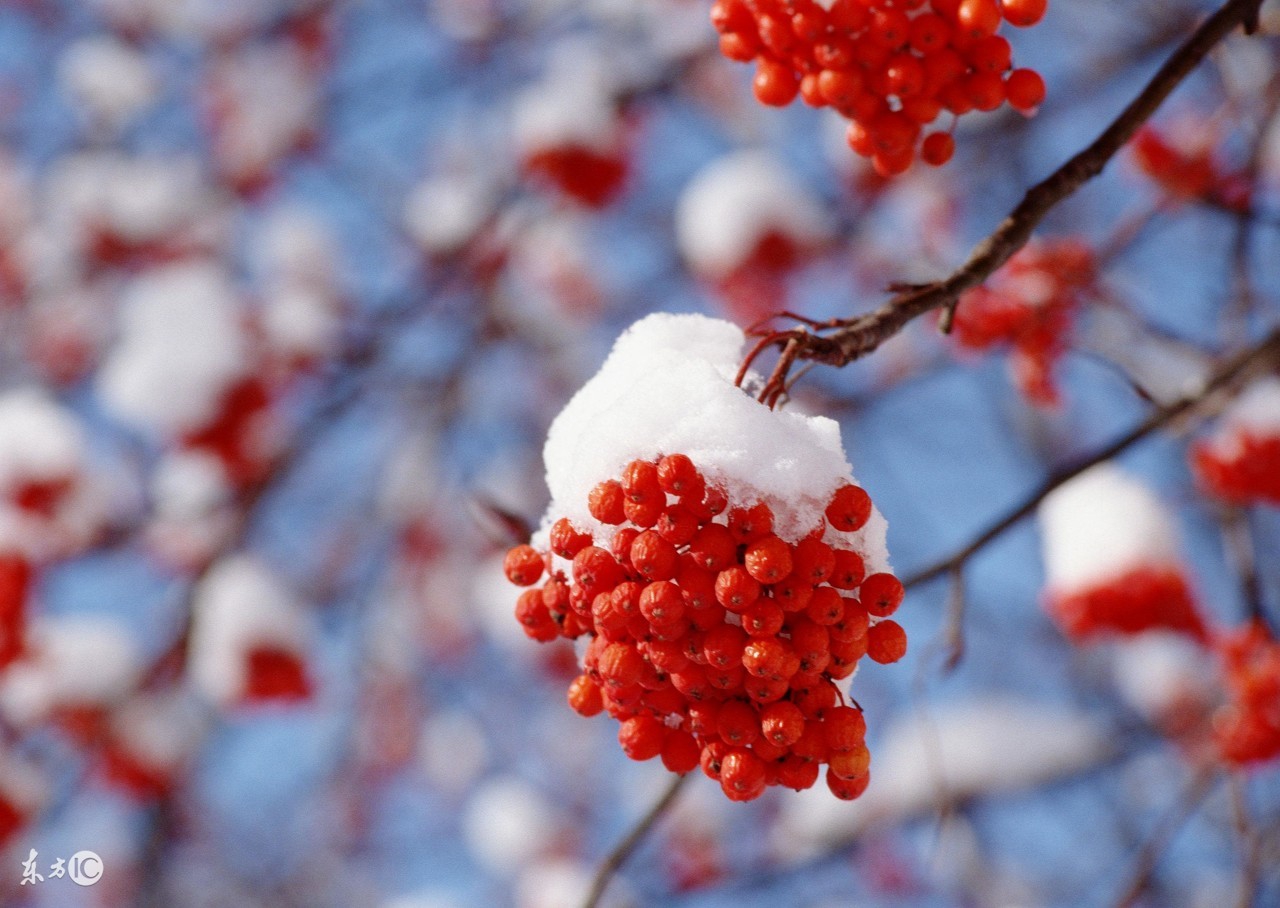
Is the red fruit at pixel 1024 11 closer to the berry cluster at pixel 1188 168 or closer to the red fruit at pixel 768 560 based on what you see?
the red fruit at pixel 768 560

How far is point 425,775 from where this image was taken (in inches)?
321

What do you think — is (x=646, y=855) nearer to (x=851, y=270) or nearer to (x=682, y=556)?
(x=851, y=270)

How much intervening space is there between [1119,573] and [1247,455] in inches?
19.2

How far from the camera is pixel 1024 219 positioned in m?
1.33

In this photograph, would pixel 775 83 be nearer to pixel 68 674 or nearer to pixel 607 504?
pixel 607 504

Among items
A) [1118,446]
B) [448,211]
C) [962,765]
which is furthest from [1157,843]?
[448,211]

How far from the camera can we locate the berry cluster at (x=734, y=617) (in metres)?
1.06

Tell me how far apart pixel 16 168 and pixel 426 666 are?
471 cm

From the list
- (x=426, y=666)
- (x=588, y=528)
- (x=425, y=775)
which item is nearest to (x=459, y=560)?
(x=426, y=666)

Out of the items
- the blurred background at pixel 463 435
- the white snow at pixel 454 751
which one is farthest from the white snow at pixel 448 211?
the white snow at pixel 454 751

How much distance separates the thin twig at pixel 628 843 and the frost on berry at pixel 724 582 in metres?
0.44

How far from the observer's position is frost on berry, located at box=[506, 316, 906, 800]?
1069 millimetres

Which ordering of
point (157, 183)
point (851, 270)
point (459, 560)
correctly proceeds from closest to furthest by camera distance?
point (851, 270), point (157, 183), point (459, 560)

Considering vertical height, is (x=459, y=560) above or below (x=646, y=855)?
above
